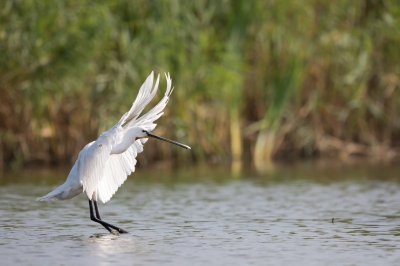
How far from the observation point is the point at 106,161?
9.08 metres

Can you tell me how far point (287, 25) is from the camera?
2033 cm

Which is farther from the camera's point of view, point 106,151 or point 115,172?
point 115,172

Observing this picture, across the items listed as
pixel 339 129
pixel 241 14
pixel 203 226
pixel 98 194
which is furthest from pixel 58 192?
pixel 339 129

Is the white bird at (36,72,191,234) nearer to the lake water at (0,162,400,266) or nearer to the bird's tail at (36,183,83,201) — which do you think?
the bird's tail at (36,183,83,201)

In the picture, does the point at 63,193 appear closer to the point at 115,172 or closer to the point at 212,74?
the point at 115,172

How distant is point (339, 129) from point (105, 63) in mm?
6161

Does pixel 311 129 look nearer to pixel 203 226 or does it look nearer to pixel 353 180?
pixel 353 180

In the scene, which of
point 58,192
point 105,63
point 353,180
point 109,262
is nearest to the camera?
point 109,262

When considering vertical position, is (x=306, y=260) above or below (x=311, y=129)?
below

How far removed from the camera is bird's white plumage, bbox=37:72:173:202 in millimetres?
9000

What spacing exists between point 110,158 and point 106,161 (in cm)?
62

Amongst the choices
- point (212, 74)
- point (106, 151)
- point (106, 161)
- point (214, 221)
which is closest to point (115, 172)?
point (106, 161)

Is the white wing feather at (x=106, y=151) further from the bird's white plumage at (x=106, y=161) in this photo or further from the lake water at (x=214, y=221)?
the lake water at (x=214, y=221)

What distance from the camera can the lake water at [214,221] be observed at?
771 centimetres
